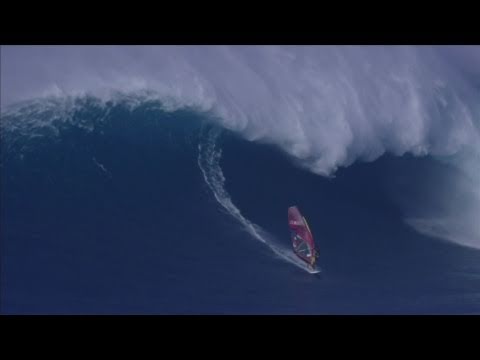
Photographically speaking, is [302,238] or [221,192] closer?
[302,238]

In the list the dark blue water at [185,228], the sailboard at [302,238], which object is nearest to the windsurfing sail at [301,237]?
the sailboard at [302,238]

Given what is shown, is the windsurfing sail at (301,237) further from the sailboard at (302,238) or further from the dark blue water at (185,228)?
the dark blue water at (185,228)

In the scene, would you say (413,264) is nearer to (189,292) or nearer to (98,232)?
(189,292)

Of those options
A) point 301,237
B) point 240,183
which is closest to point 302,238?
point 301,237

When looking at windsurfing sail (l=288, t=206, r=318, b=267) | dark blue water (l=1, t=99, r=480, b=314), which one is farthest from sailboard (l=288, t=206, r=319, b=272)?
dark blue water (l=1, t=99, r=480, b=314)

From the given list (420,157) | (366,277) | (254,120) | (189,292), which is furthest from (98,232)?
(420,157)

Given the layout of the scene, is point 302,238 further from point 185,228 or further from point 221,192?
point 185,228

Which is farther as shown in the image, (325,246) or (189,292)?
(325,246)
